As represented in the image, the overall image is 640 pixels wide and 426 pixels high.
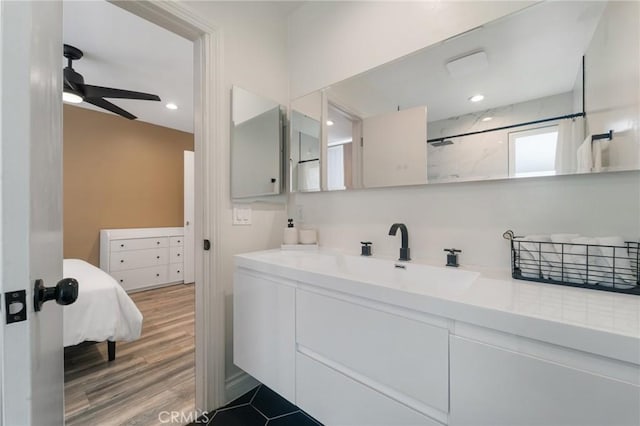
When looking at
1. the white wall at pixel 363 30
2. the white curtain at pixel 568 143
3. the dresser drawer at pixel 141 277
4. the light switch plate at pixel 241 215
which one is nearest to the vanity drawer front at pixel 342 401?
the light switch plate at pixel 241 215

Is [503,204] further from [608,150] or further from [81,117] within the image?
[81,117]

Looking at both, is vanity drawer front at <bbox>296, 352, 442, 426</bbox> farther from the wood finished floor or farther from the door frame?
the wood finished floor

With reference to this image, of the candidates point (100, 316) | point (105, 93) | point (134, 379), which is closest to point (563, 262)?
point (134, 379)

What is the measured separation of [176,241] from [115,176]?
1.26 m

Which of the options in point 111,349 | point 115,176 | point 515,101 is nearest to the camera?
point 515,101

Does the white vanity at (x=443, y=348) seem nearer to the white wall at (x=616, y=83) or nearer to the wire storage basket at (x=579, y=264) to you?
the wire storage basket at (x=579, y=264)

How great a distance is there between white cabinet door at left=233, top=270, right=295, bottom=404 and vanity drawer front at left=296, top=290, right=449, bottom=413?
0.28ft

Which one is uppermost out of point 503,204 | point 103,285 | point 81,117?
point 81,117

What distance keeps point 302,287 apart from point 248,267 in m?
0.36

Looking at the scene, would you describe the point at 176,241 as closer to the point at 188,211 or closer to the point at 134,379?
the point at 188,211

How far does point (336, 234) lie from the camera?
1.65 metres

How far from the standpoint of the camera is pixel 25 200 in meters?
0.47

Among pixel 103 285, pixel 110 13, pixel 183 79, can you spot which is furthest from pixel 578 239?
pixel 183 79

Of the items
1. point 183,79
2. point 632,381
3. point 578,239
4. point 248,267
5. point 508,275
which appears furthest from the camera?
Result: point 183,79
